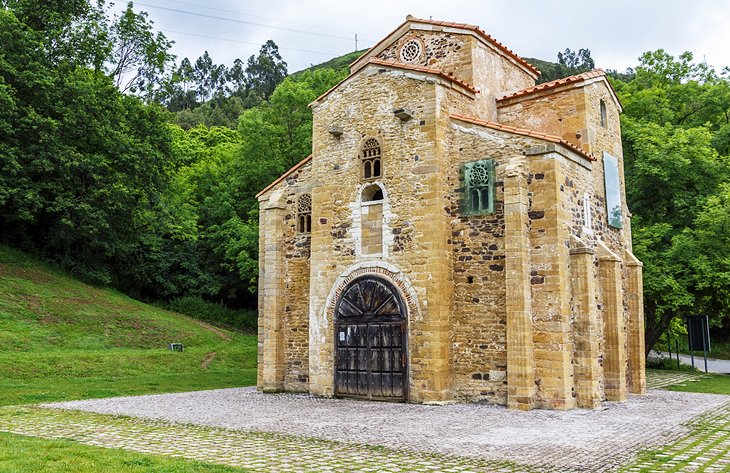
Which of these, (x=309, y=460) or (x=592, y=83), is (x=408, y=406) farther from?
(x=592, y=83)

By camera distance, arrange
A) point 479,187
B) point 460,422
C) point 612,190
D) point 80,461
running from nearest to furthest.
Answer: point 80,461, point 460,422, point 479,187, point 612,190

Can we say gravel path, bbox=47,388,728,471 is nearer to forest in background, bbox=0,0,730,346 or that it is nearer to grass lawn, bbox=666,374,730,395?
grass lawn, bbox=666,374,730,395

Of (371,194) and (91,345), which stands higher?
(371,194)

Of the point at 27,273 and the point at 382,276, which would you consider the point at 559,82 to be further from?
the point at 27,273

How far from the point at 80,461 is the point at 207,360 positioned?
18513 mm

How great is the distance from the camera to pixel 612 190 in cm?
1852

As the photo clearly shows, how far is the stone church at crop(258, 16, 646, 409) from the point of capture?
593 inches

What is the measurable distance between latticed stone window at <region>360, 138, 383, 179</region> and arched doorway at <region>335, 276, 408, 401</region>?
2.89 metres

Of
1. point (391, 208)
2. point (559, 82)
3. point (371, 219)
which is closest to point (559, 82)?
point (559, 82)

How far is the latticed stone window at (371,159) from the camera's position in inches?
685

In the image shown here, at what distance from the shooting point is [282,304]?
19.2 m

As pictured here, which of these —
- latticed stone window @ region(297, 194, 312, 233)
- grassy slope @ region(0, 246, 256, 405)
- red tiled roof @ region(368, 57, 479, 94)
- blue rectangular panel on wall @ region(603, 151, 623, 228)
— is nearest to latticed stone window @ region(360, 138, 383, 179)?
red tiled roof @ region(368, 57, 479, 94)

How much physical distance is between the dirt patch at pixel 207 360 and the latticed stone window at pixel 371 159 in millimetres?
12142

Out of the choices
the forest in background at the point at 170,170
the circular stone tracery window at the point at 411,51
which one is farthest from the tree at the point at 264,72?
the circular stone tracery window at the point at 411,51
